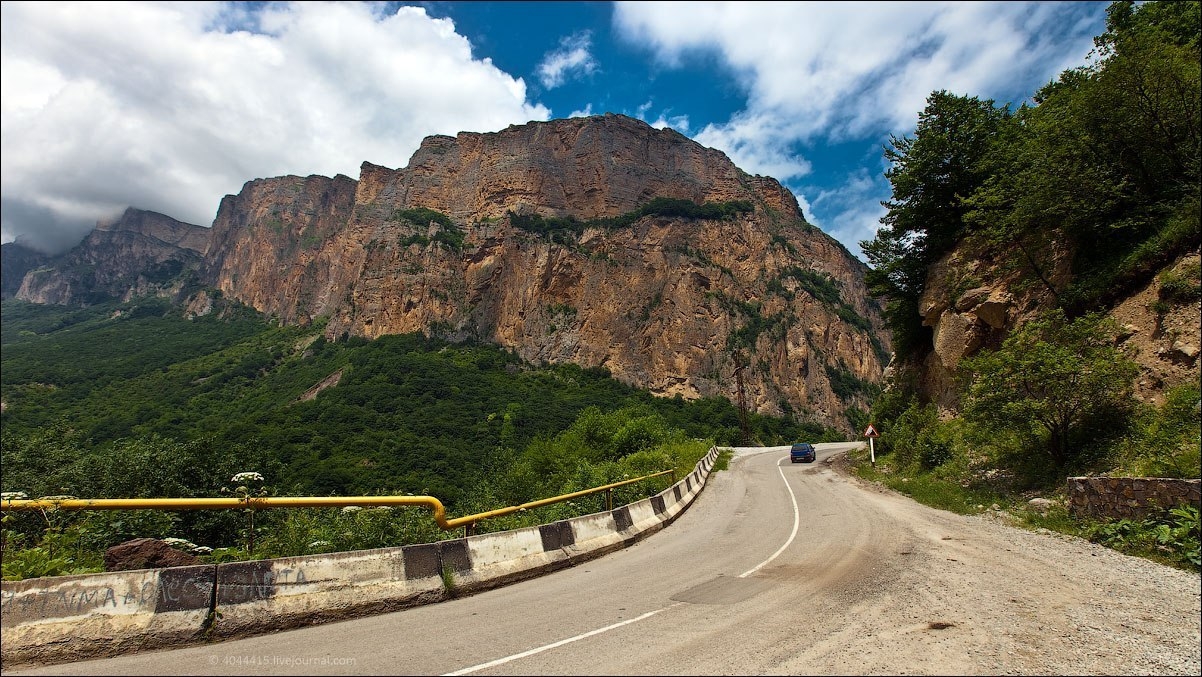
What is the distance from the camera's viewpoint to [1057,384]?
11.4 meters

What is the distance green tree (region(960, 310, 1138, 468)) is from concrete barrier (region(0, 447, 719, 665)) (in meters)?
11.9

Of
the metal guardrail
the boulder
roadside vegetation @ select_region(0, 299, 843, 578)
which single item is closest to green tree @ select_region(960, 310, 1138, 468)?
roadside vegetation @ select_region(0, 299, 843, 578)

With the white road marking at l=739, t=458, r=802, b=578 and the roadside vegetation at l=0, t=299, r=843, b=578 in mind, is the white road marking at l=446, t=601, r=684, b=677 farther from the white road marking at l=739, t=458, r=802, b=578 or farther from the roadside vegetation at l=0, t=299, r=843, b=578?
the roadside vegetation at l=0, t=299, r=843, b=578

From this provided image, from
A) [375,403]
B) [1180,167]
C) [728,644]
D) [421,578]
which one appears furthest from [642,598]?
[375,403]

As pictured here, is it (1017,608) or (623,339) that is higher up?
(623,339)

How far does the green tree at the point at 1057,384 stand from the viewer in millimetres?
11070

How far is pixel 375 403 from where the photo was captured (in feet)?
254

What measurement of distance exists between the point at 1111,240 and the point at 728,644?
54.1 feet

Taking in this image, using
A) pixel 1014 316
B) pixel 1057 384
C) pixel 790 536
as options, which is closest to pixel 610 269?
pixel 1014 316

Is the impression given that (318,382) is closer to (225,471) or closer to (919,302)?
(225,471)

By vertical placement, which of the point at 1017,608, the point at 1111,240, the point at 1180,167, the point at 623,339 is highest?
the point at 623,339

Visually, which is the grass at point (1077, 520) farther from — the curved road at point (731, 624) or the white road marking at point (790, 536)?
the white road marking at point (790, 536)

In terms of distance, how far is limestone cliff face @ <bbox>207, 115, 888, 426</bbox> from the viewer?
10538cm

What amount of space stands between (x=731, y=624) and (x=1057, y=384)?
35.5 feet
